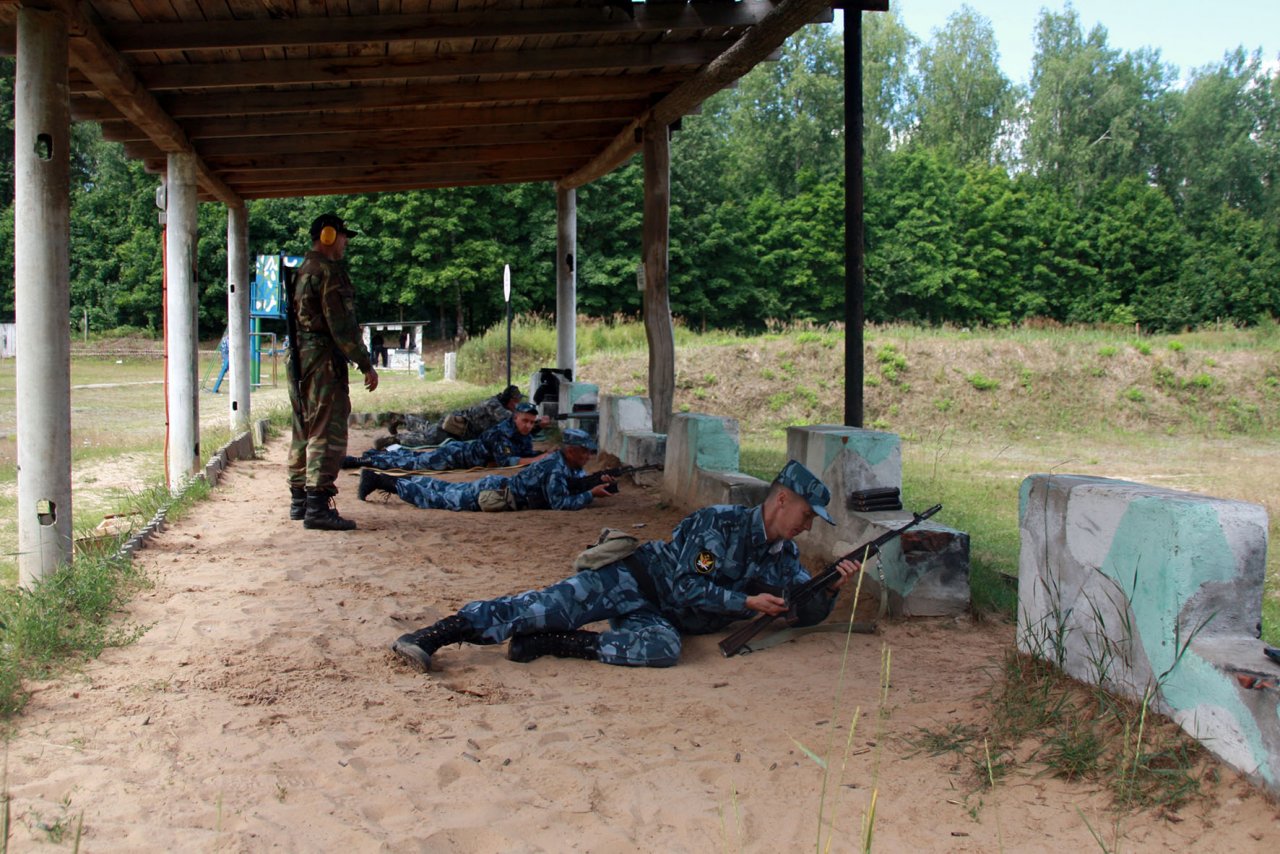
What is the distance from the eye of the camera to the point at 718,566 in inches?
191

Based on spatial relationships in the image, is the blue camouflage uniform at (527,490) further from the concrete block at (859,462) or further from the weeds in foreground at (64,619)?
the concrete block at (859,462)

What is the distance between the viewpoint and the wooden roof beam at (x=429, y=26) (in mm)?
7016

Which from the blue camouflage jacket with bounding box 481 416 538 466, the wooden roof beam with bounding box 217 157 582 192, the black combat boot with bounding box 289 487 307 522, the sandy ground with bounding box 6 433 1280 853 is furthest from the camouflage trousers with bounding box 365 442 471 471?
the sandy ground with bounding box 6 433 1280 853

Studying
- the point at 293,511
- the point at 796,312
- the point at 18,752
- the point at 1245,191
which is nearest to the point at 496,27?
the point at 293,511

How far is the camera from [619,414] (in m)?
10.8

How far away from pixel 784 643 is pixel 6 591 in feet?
12.1

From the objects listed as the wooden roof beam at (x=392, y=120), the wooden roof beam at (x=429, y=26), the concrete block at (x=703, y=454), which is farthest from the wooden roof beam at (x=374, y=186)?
the concrete block at (x=703, y=454)

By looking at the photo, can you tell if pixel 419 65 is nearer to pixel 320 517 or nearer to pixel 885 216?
pixel 320 517

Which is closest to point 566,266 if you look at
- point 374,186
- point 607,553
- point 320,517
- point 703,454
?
point 374,186

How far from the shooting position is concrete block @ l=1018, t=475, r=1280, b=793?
3193mm

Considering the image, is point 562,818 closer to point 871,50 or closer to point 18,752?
point 18,752

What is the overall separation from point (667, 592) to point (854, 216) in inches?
163

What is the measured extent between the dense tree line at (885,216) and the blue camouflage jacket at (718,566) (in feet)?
119

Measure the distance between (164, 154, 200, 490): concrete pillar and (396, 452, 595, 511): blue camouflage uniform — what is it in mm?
2193
